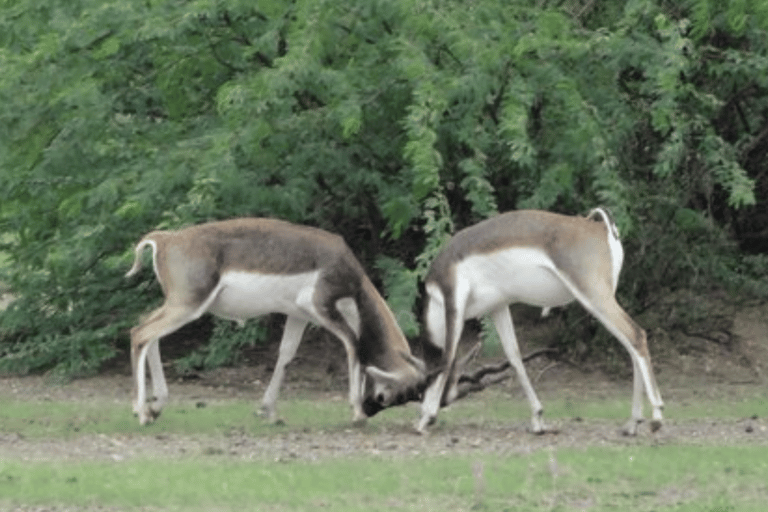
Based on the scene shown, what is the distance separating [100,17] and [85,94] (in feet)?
2.21

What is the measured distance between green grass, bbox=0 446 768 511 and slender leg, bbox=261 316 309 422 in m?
2.25

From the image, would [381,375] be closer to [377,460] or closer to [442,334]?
[442,334]

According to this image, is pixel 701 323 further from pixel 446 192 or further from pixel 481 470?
pixel 481 470

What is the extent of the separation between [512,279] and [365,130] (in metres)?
3.87

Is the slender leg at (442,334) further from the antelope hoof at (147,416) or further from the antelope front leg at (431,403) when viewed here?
the antelope hoof at (147,416)

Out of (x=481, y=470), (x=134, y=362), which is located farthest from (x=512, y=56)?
(x=481, y=470)

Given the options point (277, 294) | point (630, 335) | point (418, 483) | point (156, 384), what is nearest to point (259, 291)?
point (277, 294)

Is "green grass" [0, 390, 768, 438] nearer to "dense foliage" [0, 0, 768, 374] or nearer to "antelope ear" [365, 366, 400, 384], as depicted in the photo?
"antelope ear" [365, 366, 400, 384]

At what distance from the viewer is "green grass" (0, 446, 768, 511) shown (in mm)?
10969

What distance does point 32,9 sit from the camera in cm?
1745

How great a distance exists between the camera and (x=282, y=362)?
14.9 metres

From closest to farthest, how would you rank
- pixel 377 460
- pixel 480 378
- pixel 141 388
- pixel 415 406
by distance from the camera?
1. pixel 377 460
2. pixel 141 388
3. pixel 480 378
4. pixel 415 406

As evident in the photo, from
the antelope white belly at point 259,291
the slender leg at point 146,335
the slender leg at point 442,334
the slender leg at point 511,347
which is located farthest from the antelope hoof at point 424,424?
the slender leg at point 146,335

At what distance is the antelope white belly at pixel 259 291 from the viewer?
14.2 meters
